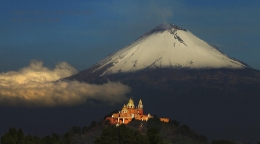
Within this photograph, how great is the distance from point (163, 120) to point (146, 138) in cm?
6085

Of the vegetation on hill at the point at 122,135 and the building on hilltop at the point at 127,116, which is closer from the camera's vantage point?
the vegetation on hill at the point at 122,135

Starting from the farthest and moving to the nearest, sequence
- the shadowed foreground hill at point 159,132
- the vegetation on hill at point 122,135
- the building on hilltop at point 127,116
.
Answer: the building on hilltop at point 127,116
the shadowed foreground hill at point 159,132
the vegetation on hill at point 122,135

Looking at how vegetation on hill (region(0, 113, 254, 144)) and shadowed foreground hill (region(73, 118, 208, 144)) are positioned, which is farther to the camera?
shadowed foreground hill (region(73, 118, 208, 144))

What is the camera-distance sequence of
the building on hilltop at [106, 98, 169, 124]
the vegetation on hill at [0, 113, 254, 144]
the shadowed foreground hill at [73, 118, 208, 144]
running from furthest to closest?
the building on hilltop at [106, 98, 169, 124]
the shadowed foreground hill at [73, 118, 208, 144]
the vegetation on hill at [0, 113, 254, 144]

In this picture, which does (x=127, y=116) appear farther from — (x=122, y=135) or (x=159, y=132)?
(x=122, y=135)

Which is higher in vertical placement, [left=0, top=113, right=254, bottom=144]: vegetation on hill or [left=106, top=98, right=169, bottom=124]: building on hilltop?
[left=106, top=98, right=169, bottom=124]: building on hilltop

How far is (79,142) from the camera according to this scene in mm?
136750

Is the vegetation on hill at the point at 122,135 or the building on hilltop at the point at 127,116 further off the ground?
the building on hilltop at the point at 127,116

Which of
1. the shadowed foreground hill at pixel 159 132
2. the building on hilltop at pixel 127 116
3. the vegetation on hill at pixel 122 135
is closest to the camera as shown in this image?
the vegetation on hill at pixel 122 135

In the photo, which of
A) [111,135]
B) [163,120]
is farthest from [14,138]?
[163,120]


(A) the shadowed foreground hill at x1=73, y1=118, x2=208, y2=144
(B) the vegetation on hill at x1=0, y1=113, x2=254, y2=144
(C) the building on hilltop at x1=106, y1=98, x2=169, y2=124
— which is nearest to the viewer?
(B) the vegetation on hill at x1=0, y1=113, x2=254, y2=144

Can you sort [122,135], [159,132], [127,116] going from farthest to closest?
[127,116] < [159,132] < [122,135]

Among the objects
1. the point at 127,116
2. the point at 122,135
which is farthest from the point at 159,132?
the point at 122,135

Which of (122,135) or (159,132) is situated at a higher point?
(159,132)
